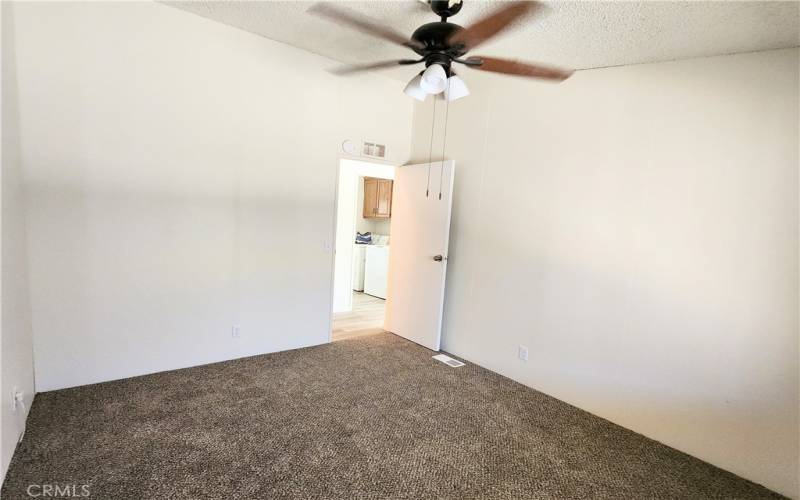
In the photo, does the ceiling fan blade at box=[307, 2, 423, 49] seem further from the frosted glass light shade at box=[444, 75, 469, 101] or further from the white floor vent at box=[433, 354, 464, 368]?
the white floor vent at box=[433, 354, 464, 368]

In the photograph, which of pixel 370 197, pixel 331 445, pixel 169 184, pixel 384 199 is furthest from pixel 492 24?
pixel 370 197

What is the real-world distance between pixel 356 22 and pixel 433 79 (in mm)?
444

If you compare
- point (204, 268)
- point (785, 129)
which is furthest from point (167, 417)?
point (785, 129)

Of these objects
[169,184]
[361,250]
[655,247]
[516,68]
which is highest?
[516,68]

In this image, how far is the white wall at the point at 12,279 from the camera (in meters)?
1.79

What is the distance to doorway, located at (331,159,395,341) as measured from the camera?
15.5ft

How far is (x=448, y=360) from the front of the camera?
3621 millimetres

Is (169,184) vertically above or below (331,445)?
above

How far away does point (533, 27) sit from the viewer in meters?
2.38

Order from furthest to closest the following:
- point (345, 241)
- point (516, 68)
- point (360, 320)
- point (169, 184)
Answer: point (345, 241) → point (360, 320) → point (169, 184) → point (516, 68)

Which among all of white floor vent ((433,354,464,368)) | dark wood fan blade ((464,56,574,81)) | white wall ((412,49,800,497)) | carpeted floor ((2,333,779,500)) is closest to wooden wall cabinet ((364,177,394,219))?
white wall ((412,49,800,497))

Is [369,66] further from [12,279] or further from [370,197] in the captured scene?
[370,197]

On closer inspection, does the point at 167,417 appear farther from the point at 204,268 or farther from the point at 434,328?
the point at 434,328

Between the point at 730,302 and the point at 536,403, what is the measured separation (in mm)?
1411
